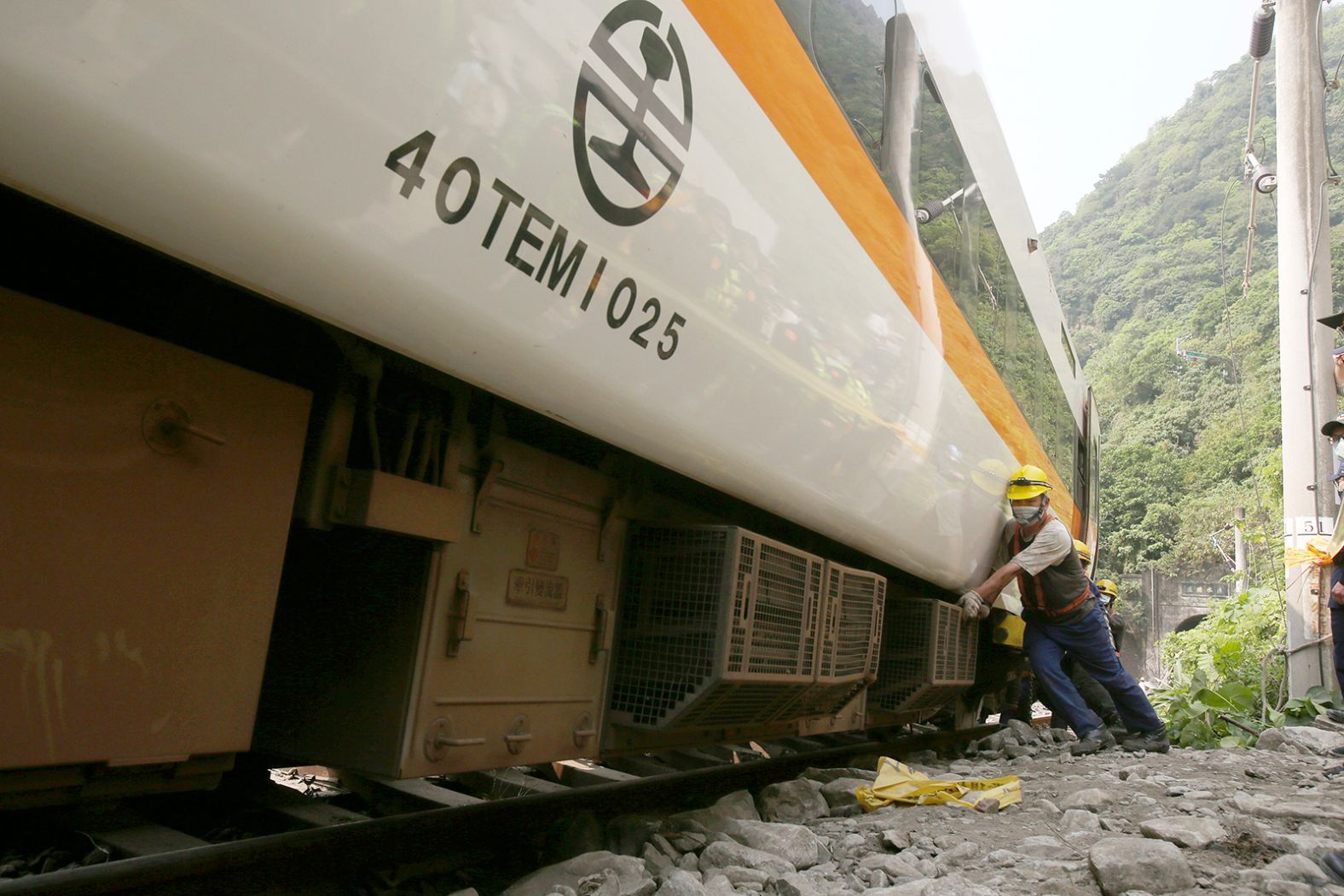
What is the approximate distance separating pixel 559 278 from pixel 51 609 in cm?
102

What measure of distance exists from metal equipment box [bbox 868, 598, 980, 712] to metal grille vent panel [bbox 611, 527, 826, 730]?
5.94 feet

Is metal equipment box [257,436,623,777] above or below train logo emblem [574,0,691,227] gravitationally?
below

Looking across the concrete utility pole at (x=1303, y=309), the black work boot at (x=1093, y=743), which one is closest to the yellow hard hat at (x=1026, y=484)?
the black work boot at (x=1093, y=743)

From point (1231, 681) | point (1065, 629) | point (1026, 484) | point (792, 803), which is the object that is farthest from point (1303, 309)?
point (792, 803)

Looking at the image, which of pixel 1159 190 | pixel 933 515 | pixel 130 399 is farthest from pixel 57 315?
pixel 1159 190

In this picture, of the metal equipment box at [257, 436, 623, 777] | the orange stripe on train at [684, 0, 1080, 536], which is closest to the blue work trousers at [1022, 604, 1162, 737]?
the orange stripe on train at [684, 0, 1080, 536]

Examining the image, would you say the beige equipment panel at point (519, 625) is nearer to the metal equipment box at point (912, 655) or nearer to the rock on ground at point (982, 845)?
the rock on ground at point (982, 845)

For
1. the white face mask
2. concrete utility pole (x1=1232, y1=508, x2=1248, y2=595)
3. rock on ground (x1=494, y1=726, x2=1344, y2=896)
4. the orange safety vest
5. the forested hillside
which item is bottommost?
rock on ground (x1=494, y1=726, x2=1344, y2=896)

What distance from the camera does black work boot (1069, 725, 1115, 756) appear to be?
5.93m

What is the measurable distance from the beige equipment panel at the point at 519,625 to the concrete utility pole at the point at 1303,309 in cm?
744

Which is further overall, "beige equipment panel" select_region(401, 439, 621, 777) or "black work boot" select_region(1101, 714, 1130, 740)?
"black work boot" select_region(1101, 714, 1130, 740)

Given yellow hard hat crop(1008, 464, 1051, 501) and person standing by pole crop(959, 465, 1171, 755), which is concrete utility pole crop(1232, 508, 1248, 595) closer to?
person standing by pole crop(959, 465, 1171, 755)

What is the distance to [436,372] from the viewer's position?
2264mm

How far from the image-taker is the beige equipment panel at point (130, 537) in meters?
1.57
